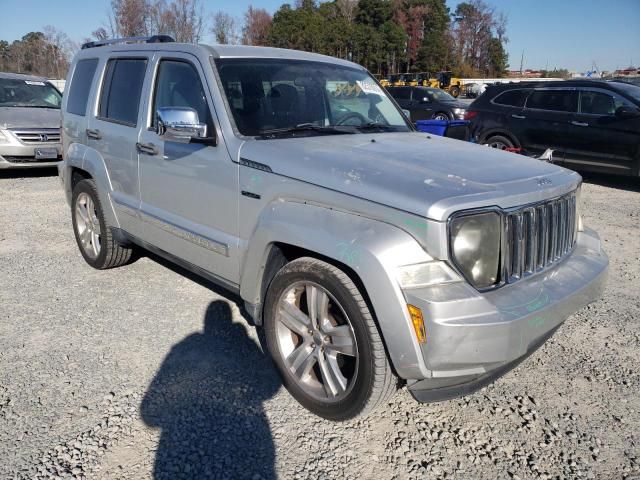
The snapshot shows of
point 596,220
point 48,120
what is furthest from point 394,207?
point 48,120

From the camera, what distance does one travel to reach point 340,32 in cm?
6228

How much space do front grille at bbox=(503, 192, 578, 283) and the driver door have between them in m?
1.54

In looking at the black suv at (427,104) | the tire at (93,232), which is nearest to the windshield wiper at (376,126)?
the tire at (93,232)

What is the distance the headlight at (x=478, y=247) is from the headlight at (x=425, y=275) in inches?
2.4

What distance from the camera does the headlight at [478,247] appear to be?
243 centimetres

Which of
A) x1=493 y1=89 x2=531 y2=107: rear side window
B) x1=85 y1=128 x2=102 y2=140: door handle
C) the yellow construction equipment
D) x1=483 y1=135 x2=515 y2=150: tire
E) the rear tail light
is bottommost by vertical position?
x1=483 y1=135 x2=515 y2=150: tire

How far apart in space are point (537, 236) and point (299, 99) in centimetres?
180

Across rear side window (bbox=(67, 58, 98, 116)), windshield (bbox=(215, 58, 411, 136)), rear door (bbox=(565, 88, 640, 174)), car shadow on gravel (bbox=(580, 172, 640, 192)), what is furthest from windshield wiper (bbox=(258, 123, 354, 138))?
car shadow on gravel (bbox=(580, 172, 640, 192))

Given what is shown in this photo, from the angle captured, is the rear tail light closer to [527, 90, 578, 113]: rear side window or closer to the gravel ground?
[527, 90, 578, 113]: rear side window

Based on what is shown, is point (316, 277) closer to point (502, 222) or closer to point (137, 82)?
point (502, 222)

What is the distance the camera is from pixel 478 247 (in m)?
2.48

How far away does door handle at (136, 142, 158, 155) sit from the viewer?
381cm

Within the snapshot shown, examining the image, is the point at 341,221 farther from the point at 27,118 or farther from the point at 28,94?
the point at 28,94

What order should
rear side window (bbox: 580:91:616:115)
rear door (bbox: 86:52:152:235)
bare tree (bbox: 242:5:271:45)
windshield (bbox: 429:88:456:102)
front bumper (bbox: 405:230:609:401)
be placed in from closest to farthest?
front bumper (bbox: 405:230:609:401), rear door (bbox: 86:52:152:235), rear side window (bbox: 580:91:616:115), windshield (bbox: 429:88:456:102), bare tree (bbox: 242:5:271:45)
